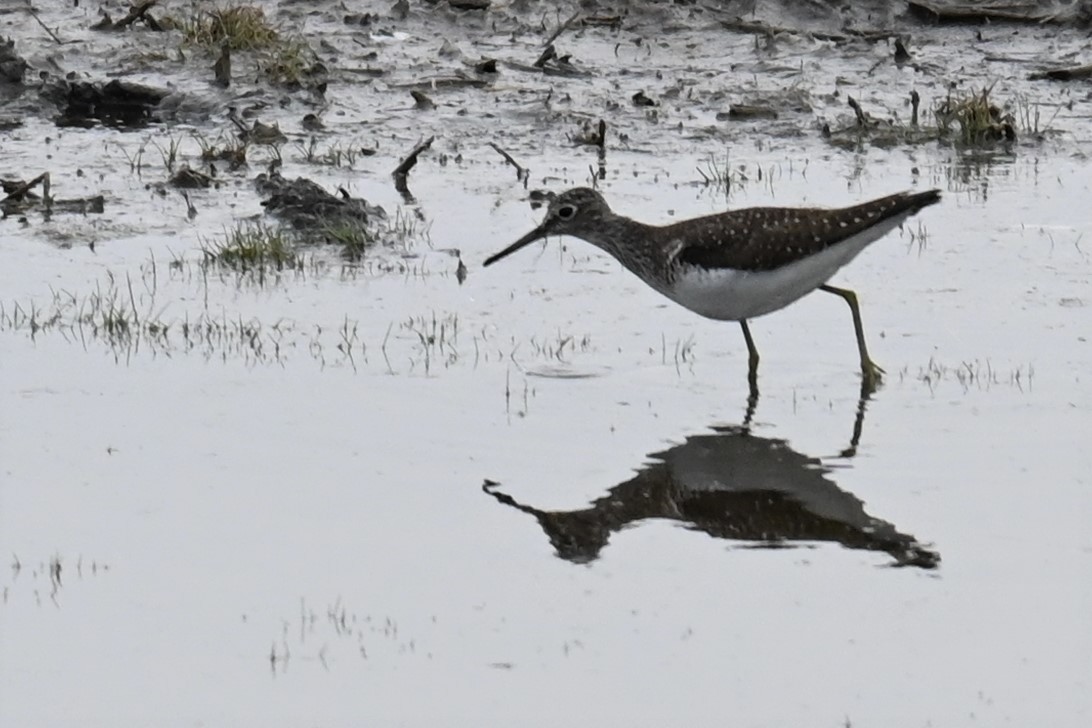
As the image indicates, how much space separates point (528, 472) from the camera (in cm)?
784

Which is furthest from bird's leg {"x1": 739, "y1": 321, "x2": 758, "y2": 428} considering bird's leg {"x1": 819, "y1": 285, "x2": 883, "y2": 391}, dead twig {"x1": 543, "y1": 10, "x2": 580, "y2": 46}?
dead twig {"x1": 543, "y1": 10, "x2": 580, "y2": 46}

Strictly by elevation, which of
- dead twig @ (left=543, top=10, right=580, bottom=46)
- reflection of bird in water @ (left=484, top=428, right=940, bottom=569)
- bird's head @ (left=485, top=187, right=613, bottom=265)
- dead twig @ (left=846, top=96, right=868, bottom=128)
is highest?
dead twig @ (left=543, top=10, right=580, bottom=46)

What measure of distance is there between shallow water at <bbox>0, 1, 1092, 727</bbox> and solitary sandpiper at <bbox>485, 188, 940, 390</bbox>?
1.27 feet

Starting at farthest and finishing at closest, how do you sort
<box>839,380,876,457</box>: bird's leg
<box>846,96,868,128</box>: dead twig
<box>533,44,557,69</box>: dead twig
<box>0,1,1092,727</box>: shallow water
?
<box>533,44,557,69</box>: dead twig < <box>846,96,868,128</box>: dead twig < <box>839,380,876,457</box>: bird's leg < <box>0,1,1092,727</box>: shallow water

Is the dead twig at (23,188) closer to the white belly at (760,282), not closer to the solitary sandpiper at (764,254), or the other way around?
the solitary sandpiper at (764,254)

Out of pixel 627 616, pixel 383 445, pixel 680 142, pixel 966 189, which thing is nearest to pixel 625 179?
pixel 680 142

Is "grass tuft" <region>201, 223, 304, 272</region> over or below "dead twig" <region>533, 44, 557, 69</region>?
below

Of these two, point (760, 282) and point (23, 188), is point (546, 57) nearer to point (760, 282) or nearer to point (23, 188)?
point (23, 188)

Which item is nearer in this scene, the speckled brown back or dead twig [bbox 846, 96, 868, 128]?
the speckled brown back

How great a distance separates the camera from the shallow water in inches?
236

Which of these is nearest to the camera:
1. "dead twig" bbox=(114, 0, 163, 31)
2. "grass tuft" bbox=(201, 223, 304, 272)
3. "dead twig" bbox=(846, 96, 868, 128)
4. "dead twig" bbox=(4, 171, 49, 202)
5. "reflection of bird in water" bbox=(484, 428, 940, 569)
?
"reflection of bird in water" bbox=(484, 428, 940, 569)

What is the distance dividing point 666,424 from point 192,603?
9.16ft

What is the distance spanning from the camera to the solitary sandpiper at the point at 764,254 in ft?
29.7

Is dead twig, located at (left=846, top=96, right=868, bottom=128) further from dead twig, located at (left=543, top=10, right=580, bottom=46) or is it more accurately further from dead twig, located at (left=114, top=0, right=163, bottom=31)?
dead twig, located at (left=114, top=0, right=163, bottom=31)
